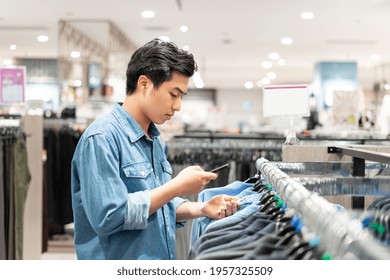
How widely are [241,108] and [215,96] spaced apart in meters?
1.44

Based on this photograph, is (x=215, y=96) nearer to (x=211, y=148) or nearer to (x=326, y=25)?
(x=326, y=25)

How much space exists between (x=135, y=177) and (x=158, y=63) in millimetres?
375

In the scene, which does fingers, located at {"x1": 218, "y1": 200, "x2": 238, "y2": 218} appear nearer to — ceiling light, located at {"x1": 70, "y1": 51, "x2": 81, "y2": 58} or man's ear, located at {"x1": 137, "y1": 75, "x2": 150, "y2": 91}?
man's ear, located at {"x1": 137, "y1": 75, "x2": 150, "y2": 91}

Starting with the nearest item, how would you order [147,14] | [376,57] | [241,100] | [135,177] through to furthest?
[135,177]
[147,14]
[376,57]
[241,100]

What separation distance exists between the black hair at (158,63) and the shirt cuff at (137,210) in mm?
366

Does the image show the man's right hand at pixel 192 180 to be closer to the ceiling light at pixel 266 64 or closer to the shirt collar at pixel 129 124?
the shirt collar at pixel 129 124

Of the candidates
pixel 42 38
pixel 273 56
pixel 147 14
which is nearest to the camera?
pixel 147 14

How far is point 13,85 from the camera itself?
13.3 feet

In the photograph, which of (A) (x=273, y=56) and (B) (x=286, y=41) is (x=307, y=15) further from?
(A) (x=273, y=56)

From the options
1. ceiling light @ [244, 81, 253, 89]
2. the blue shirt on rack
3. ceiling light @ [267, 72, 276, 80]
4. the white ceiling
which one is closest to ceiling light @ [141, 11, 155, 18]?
the white ceiling

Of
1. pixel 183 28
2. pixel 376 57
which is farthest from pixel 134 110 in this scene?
pixel 376 57

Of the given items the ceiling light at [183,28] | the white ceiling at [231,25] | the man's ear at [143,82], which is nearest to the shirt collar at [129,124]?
the man's ear at [143,82]

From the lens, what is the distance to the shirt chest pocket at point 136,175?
1.66 metres

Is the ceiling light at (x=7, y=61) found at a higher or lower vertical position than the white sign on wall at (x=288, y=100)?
higher
